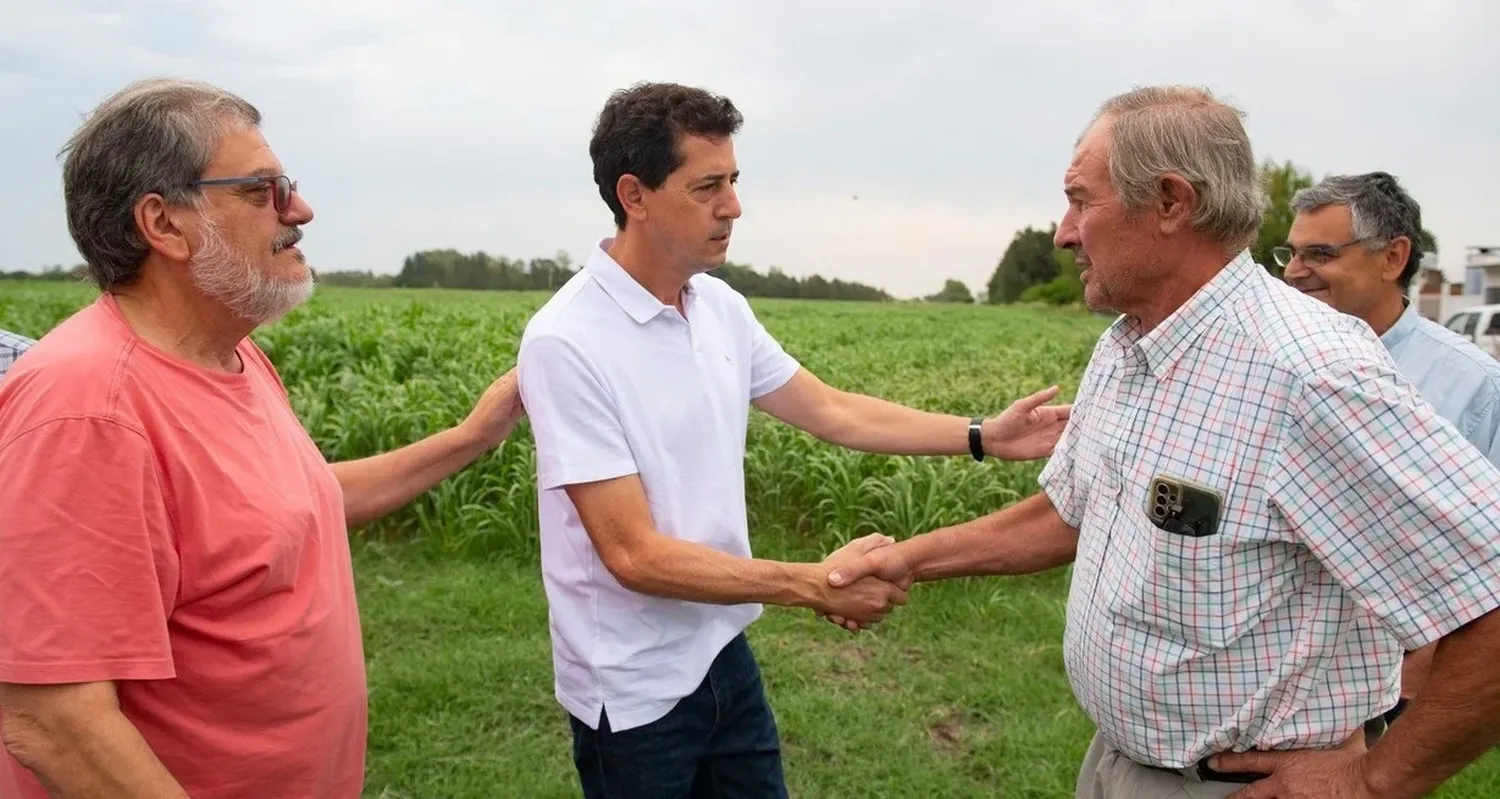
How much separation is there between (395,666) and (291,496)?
333 cm

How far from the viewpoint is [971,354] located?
1947 cm

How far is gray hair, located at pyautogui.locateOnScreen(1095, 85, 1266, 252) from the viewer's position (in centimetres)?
199

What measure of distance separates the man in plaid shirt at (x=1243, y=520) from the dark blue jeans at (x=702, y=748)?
3.03 feet

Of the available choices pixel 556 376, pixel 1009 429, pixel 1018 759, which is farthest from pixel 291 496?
pixel 1018 759

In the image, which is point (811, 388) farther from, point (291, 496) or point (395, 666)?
point (395, 666)

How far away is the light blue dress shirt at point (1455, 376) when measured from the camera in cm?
314

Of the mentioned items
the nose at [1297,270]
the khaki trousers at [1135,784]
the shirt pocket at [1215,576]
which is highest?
the nose at [1297,270]

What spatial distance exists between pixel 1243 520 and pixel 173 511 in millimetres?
1868

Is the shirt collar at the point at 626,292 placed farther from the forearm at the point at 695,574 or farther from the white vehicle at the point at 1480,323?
the white vehicle at the point at 1480,323

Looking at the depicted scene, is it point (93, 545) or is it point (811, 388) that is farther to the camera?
point (811, 388)

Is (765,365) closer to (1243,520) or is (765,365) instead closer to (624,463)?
(624,463)

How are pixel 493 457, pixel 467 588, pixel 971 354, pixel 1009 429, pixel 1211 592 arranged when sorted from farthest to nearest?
pixel 971 354 < pixel 493 457 < pixel 467 588 < pixel 1009 429 < pixel 1211 592

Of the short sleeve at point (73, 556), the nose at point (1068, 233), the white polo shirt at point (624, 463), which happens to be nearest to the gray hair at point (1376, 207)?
the nose at point (1068, 233)

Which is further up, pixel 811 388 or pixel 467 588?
pixel 811 388
